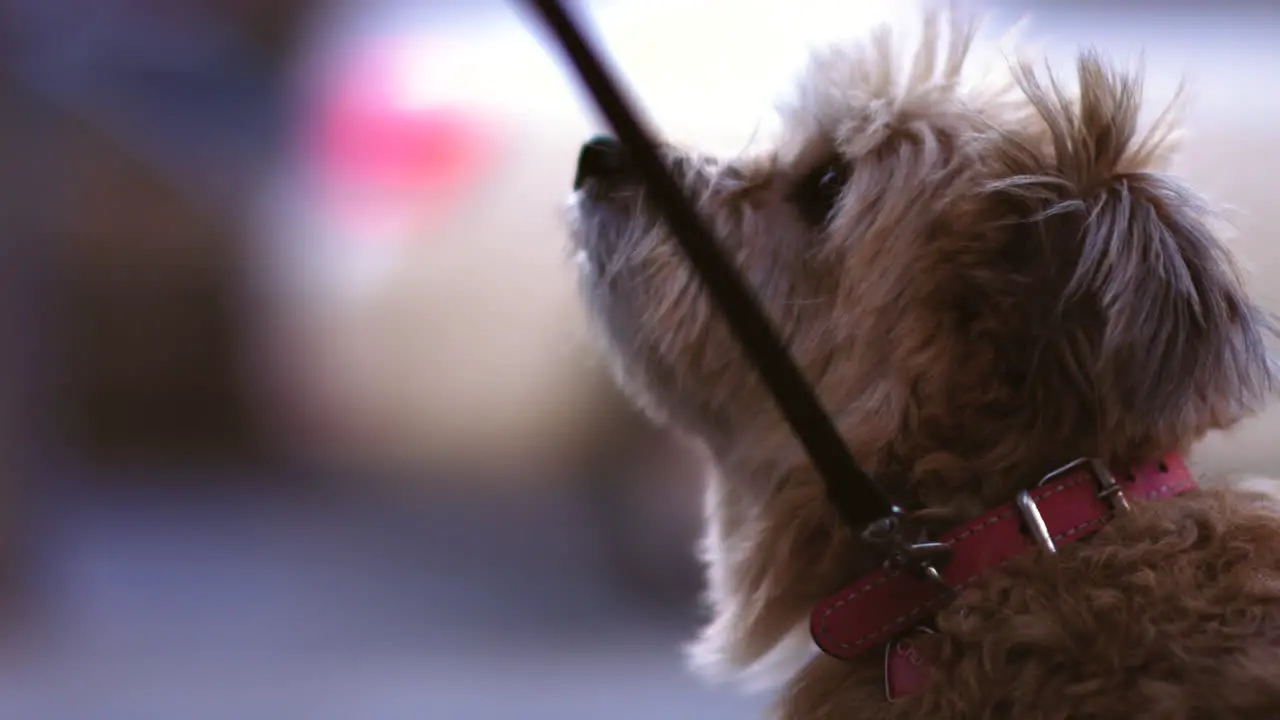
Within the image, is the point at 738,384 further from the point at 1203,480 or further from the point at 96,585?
the point at 96,585

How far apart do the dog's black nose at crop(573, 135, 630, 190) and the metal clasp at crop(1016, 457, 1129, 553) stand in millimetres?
564

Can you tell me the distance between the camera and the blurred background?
2.56 m

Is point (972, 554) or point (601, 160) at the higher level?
point (601, 160)

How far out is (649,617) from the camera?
299cm

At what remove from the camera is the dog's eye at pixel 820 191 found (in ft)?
4.52

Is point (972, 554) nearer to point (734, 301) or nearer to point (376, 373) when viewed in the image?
point (734, 301)

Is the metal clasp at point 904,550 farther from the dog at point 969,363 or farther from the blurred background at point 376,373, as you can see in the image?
the blurred background at point 376,373

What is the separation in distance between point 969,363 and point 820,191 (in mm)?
280

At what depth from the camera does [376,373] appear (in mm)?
3617

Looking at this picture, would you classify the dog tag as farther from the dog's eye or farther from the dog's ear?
the dog's eye

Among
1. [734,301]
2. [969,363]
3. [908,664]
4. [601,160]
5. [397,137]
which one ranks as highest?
[397,137]

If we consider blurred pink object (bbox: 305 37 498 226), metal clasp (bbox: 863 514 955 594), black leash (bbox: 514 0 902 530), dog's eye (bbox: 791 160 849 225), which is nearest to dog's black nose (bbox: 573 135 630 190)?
dog's eye (bbox: 791 160 849 225)

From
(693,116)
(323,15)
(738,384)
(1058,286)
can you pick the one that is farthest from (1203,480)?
(323,15)

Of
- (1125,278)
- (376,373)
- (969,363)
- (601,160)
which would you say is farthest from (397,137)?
(1125,278)
